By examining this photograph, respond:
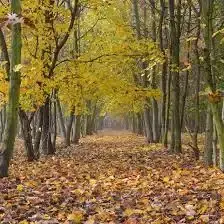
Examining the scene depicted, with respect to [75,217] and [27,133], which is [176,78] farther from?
[75,217]

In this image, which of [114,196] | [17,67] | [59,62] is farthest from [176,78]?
[114,196]

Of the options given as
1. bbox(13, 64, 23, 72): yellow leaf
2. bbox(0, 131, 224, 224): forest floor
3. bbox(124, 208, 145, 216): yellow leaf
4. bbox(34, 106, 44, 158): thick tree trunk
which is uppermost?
bbox(13, 64, 23, 72): yellow leaf

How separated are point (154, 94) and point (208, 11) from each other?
862 centimetres

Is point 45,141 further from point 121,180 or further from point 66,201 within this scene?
point 66,201

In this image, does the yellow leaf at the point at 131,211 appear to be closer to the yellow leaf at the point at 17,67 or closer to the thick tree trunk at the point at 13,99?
the yellow leaf at the point at 17,67

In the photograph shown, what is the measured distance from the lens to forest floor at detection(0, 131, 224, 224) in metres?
6.38

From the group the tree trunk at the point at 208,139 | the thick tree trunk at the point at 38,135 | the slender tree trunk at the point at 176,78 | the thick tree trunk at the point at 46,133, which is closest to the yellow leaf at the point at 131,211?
the tree trunk at the point at 208,139

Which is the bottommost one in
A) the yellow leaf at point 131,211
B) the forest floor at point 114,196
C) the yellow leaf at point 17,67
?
the forest floor at point 114,196

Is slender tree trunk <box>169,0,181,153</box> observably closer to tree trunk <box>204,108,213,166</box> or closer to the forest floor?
tree trunk <box>204,108,213,166</box>

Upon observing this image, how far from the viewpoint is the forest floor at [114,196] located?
20.9 ft

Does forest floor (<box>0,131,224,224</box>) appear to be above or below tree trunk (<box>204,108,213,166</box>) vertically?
below

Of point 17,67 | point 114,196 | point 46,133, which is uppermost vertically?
point 17,67

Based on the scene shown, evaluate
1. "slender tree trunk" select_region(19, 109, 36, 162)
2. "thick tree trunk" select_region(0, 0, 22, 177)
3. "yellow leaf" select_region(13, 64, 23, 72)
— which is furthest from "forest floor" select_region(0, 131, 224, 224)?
"slender tree trunk" select_region(19, 109, 36, 162)

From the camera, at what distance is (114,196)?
8148 mm
